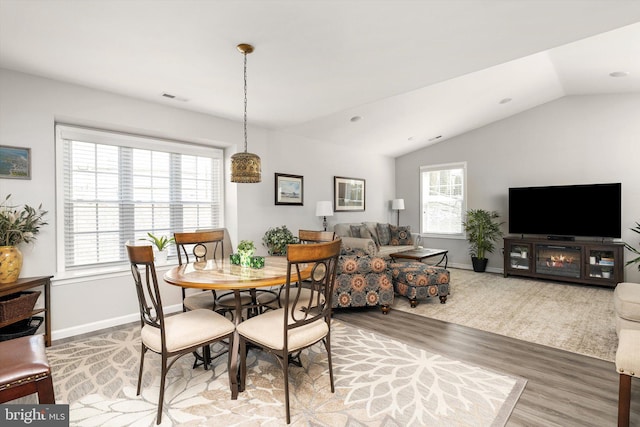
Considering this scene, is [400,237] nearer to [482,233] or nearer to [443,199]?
[443,199]

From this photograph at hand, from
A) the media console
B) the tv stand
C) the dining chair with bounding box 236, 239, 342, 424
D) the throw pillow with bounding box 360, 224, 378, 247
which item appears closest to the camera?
the dining chair with bounding box 236, 239, 342, 424

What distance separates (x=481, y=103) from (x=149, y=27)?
5.03 m

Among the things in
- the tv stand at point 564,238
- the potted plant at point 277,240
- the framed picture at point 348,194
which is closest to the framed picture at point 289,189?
the potted plant at point 277,240

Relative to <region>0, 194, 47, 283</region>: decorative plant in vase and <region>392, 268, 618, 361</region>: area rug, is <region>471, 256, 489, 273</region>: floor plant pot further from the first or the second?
<region>0, 194, 47, 283</region>: decorative plant in vase

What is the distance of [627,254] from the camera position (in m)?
5.06

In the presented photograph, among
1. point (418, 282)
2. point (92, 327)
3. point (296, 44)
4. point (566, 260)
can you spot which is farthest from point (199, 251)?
point (566, 260)

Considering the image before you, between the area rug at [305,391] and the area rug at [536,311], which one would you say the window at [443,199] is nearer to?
the area rug at [536,311]

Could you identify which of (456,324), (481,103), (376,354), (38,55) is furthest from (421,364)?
(481,103)

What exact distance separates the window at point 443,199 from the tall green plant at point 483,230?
390 mm

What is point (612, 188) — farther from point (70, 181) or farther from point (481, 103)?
point (70, 181)

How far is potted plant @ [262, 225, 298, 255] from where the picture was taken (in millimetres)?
4570

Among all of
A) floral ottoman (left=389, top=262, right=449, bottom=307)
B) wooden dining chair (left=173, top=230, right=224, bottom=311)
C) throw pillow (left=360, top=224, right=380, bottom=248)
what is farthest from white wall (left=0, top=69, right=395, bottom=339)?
floral ottoman (left=389, top=262, right=449, bottom=307)

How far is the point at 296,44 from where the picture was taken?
252 centimetres

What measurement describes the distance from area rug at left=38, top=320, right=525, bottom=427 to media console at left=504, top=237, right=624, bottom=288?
3931mm
